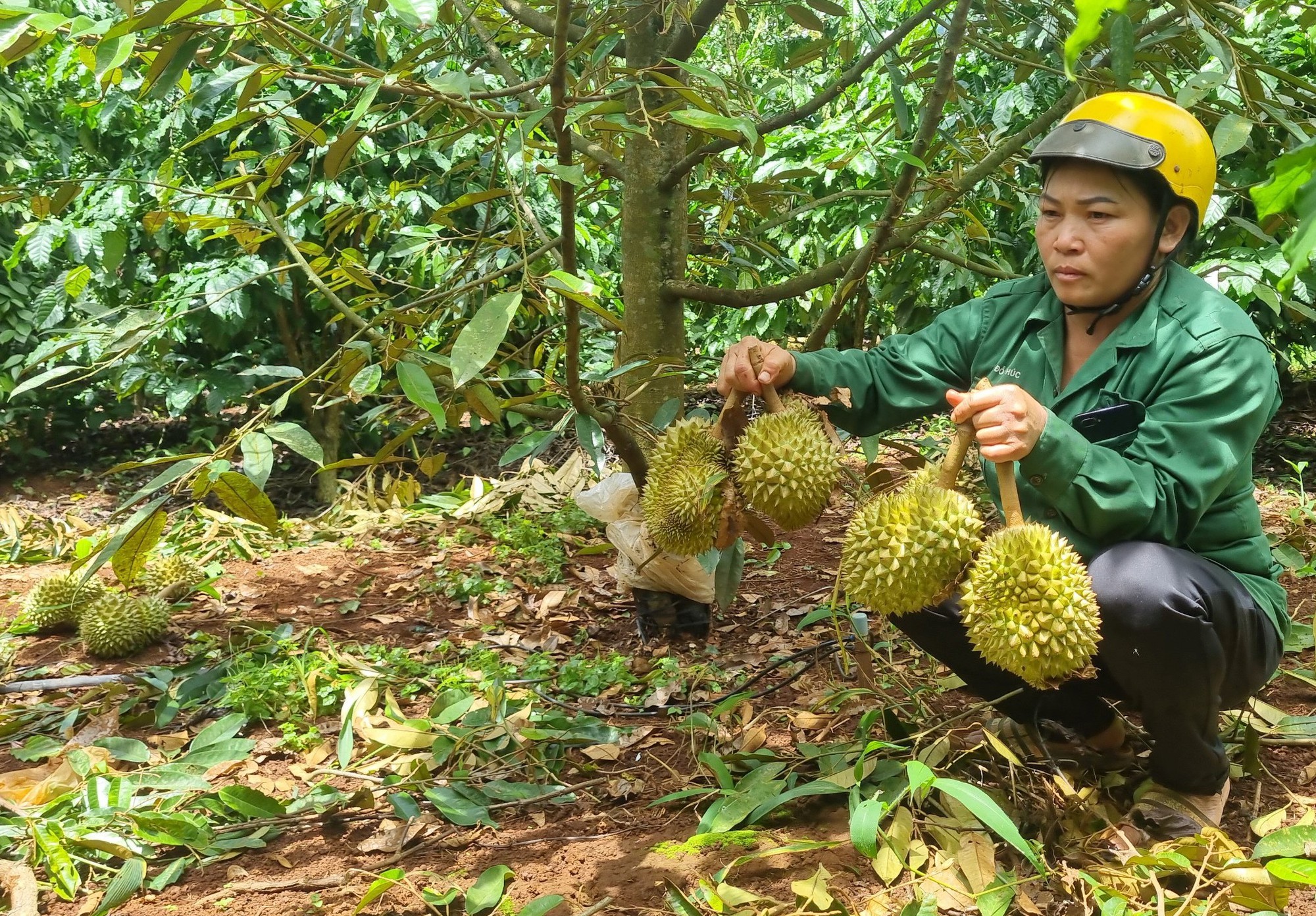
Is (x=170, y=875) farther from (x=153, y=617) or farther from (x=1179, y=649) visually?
(x=1179, y=649)

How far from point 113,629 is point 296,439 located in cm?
178

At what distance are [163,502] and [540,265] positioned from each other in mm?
1816

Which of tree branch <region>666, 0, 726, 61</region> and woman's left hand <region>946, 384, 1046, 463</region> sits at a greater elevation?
tree branch <region>666, 0, 726, 61</region>

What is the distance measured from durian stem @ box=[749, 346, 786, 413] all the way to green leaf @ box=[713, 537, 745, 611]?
0.49 meters

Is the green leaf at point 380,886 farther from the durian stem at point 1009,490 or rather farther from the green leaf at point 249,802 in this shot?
the durian stem at point 1009,490

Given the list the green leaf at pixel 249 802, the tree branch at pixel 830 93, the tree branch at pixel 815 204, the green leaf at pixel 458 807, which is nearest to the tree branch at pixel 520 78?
the tree branch at pixel 830 93

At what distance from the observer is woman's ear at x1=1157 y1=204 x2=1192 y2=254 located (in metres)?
1.74

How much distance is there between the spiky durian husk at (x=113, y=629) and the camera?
9.46 ft

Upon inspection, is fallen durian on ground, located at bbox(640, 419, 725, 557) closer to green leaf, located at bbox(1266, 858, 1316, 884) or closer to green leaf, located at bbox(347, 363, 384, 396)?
green leaf, located at bbox(347, 363, 384, 396)

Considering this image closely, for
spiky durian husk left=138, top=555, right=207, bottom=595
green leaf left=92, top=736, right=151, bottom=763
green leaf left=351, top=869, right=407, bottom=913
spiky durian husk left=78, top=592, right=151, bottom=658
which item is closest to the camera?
green leaf left=351, top=869, right=407, bottom=913

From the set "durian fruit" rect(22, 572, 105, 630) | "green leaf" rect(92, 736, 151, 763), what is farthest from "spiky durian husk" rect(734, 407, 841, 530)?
"durian fruit" rect(22, 572, 105, 630)

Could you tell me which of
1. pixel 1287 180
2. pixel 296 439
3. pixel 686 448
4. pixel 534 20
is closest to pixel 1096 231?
pixel 686 448

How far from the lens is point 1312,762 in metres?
2.05

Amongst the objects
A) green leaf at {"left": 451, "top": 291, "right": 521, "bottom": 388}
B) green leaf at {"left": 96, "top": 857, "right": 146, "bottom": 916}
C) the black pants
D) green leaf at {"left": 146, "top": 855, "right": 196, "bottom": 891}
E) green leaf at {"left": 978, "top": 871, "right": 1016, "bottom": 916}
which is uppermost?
green leaf at {"left": 451, "top": 291, "right": 521, "bottom": 388}
